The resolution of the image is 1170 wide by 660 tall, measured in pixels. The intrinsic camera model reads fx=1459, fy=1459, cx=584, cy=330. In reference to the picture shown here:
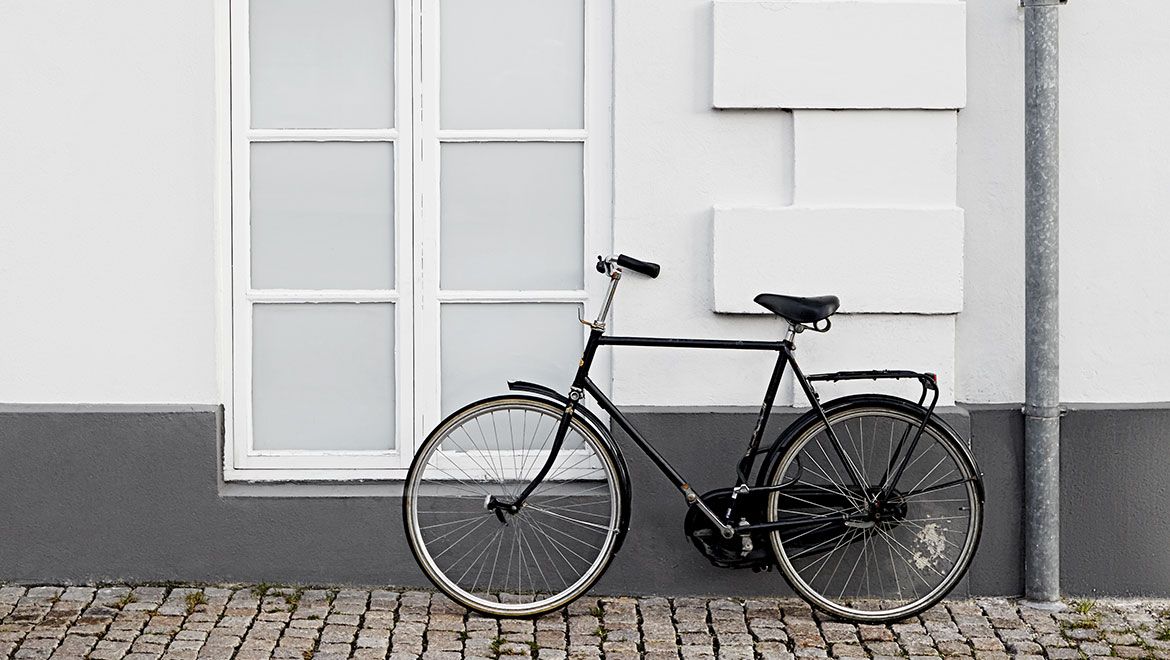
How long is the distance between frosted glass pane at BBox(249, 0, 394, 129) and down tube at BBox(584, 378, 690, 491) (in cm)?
140

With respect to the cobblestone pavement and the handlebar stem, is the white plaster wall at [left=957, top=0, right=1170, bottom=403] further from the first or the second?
the handlebar stem

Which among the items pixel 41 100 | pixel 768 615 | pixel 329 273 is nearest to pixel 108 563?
pixel 329 273

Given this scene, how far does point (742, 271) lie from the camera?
5613 mm

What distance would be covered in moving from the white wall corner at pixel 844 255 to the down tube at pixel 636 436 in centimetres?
57

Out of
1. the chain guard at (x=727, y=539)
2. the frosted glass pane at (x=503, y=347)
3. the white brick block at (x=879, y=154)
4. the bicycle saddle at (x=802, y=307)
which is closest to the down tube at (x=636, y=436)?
the chain guard at (x=727, y=539)

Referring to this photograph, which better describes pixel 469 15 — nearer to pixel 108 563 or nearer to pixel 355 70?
pixel 355 70

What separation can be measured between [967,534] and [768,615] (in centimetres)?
81

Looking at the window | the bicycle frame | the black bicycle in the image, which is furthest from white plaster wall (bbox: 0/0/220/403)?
the bicycle frame

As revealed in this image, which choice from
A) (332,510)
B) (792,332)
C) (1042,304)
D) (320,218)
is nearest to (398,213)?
(320,218)

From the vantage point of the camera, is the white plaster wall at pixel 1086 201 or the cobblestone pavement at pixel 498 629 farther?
the white plaster wall at pixel 1086 201

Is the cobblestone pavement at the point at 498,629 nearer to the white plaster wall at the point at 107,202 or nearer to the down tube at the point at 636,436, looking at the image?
the down tube at the point at 636,436

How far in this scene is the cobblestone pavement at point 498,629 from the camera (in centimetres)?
511

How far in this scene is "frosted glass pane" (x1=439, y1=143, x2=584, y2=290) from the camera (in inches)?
230

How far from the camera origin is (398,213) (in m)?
5.81
